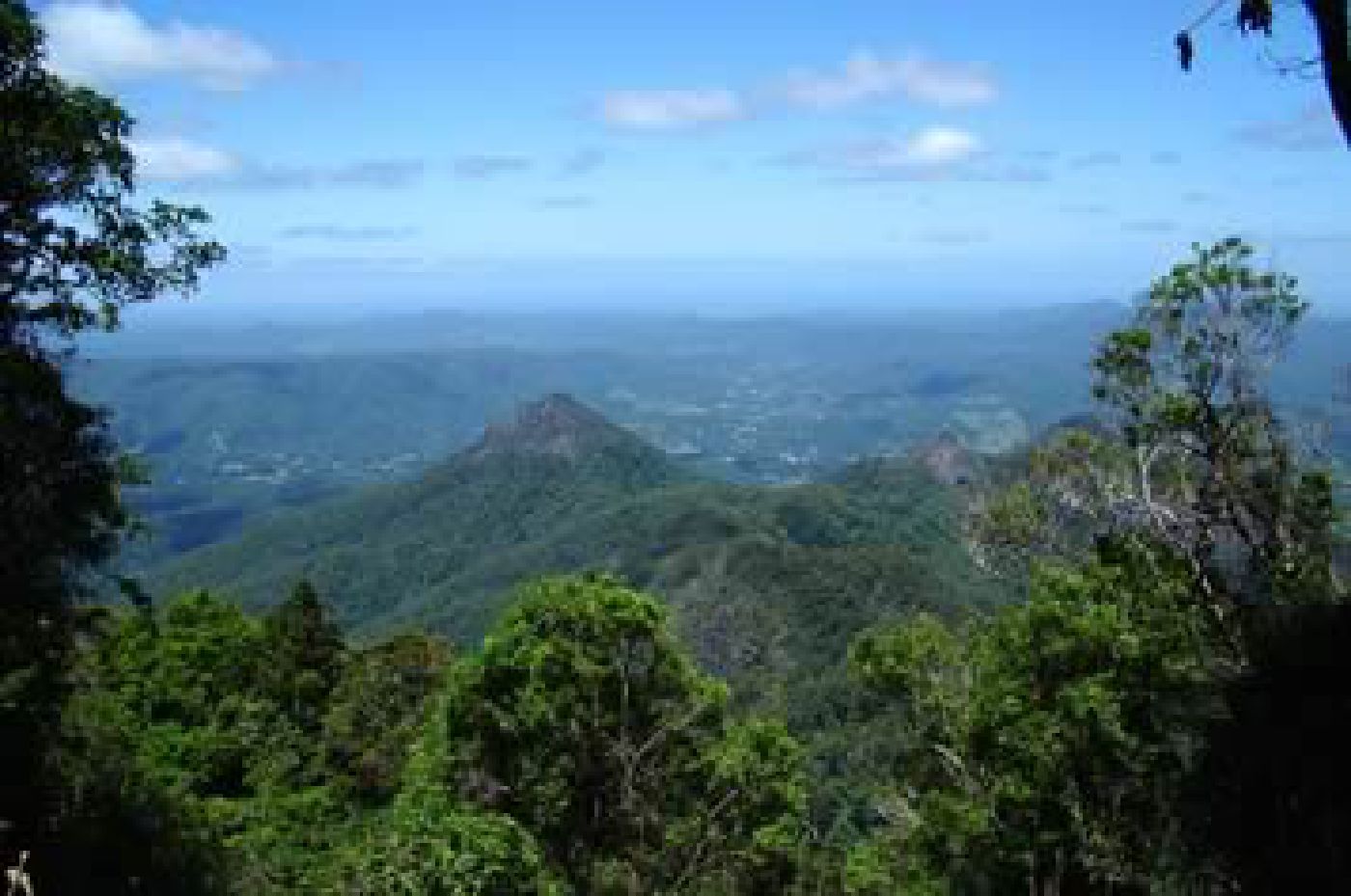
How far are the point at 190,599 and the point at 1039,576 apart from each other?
24056 mm

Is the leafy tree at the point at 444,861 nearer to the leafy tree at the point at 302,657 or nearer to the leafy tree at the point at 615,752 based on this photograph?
the leafy tree at the point at 615,752

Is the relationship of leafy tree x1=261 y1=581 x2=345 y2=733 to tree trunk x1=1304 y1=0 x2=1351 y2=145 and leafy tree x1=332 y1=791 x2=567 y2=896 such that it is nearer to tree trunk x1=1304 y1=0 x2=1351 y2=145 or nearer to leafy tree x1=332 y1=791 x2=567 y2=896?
leafy tree x1=332 y1=791 x2=567 y2=896

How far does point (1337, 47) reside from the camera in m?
7.48

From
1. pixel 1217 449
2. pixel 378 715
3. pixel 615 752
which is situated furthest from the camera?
pixel 378 715

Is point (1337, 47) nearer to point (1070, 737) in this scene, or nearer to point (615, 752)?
point (1070, 737)

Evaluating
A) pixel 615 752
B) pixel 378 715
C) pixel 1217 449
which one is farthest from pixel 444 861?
pixel 378 715

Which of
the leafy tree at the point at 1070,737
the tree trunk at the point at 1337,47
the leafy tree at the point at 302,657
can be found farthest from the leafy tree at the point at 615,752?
the leafy tree at the point at 302,657

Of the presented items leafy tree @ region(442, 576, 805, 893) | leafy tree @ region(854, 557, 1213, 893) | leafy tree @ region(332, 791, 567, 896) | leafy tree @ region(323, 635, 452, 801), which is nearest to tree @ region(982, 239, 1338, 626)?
leafy tree @ region(854, 557, 1213, 893)

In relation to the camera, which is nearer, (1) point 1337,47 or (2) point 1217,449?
(1) point 1337,47

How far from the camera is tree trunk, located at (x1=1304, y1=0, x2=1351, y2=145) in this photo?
746 centimetres

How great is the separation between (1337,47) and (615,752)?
15.2m

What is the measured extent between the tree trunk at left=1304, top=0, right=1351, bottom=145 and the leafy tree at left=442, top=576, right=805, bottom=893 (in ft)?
48.0

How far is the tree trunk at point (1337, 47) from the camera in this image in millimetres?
7457

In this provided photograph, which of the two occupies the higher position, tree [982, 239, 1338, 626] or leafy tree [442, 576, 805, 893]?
tree [982, 239, 1338, 626]
